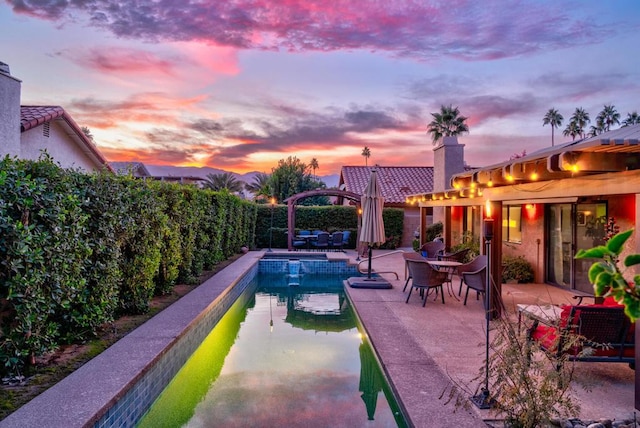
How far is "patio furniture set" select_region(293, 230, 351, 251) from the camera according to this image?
1947 centimetres

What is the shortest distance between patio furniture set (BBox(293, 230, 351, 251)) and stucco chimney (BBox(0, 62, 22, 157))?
11864 mm

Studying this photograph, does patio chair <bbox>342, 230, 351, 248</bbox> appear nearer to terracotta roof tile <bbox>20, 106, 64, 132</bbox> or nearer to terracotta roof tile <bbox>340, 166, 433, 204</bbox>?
terracotta roof tile <bbox>340, 166, 433, 204</bbox>

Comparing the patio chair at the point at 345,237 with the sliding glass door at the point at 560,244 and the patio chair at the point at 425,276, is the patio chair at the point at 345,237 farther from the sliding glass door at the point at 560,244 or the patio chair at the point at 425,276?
the patio chair at the point at 425,276

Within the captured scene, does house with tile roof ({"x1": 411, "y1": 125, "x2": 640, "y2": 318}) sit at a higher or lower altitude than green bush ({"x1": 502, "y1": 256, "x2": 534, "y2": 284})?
higher

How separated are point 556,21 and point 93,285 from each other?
40.6 feet

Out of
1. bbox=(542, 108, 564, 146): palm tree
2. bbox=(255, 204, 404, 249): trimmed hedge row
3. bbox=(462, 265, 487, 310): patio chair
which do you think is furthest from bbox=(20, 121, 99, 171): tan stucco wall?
bbox=(542, 108, 564, 146): palm tree

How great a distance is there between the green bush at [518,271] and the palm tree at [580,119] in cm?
5889

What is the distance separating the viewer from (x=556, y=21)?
11.2 meters

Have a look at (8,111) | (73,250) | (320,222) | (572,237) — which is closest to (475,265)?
(572,237)

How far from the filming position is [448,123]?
29.0 meters

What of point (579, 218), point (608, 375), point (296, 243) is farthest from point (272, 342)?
point (296, 243)

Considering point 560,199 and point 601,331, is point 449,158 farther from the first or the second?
point 601,331

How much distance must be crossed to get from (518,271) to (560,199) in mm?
4269

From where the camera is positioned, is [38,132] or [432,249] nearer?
Result: [432,249]
